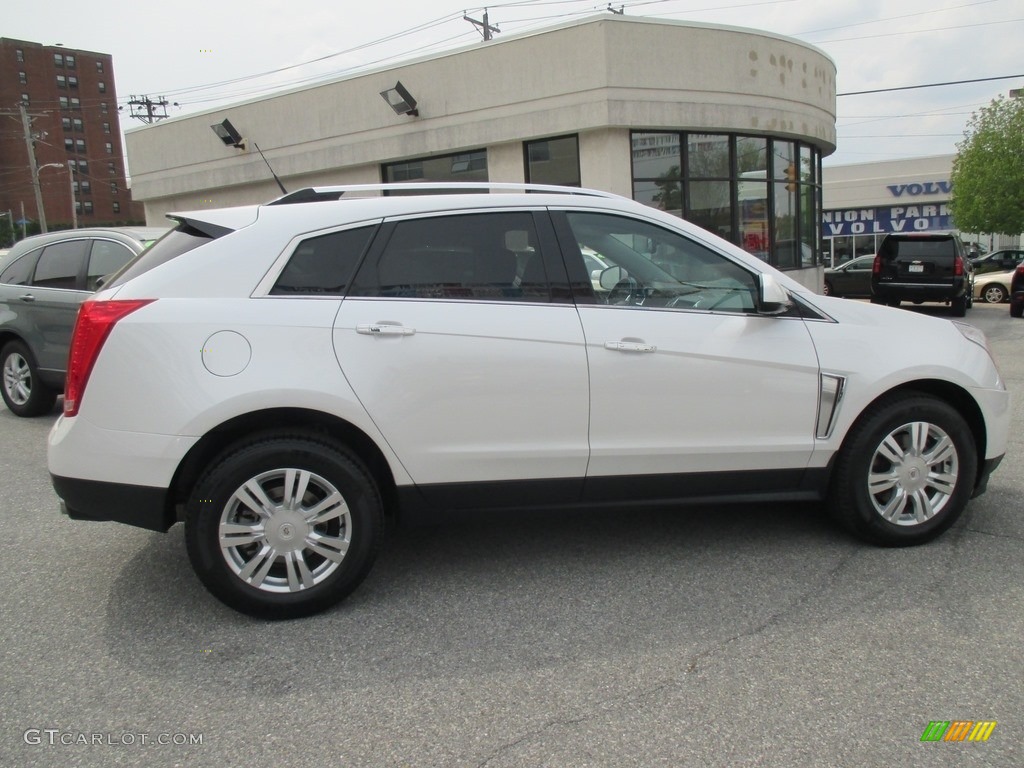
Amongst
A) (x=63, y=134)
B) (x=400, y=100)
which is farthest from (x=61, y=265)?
(x=63, y=134)

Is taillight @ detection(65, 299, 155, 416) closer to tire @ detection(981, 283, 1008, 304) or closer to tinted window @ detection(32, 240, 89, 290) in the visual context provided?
tinted window @ detection(32, 240, 89, 290)

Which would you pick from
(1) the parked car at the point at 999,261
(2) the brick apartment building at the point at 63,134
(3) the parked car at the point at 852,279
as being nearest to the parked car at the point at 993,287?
(3) the parked car at the point at 852,279

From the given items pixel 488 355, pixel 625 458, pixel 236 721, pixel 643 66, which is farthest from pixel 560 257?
pixel 643 66

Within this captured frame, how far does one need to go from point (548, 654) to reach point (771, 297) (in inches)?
73.6

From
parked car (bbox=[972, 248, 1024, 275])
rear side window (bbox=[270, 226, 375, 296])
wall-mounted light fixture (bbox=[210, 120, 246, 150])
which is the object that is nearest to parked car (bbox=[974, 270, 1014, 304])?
parked car (bbox=[972, 248, 1024, 275])

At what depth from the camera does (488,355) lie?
3562 millimetres

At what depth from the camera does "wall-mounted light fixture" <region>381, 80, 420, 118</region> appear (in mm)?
16141

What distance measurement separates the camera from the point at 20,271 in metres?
8.32

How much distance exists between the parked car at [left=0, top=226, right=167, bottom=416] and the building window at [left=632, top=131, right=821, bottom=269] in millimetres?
9277

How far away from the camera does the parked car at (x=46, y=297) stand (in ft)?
25.8

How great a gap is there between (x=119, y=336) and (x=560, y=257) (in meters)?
1.89

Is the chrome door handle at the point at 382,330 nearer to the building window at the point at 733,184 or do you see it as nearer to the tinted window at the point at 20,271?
the tinted window at the point at 20,271

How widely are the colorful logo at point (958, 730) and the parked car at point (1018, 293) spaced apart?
53.8 ft

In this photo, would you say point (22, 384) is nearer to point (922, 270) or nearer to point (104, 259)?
point (104, 259)
